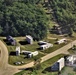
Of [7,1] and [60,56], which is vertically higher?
[7,1]

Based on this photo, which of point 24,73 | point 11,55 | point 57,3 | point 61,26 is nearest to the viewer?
point 24,73

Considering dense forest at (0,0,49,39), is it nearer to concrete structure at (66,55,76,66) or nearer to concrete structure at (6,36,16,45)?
concrete structure at (6,36,16,45)

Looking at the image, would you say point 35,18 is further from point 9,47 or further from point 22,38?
point 9,47

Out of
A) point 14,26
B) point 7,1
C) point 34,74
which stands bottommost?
point 34,74

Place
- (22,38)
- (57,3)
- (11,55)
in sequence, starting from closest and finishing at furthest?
(11,55) < (22,38) < (57,3)

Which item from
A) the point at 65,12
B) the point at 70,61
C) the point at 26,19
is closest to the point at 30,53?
the point at 70,61

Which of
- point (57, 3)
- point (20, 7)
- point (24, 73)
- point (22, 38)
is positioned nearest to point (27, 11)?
point (20, 7)

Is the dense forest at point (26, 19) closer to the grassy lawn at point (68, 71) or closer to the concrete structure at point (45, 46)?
the concrete structure at point (45, 46)

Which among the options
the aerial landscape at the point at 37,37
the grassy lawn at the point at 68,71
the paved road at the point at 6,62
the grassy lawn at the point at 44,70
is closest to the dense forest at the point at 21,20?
the aerial landscape at the point at 37,37
